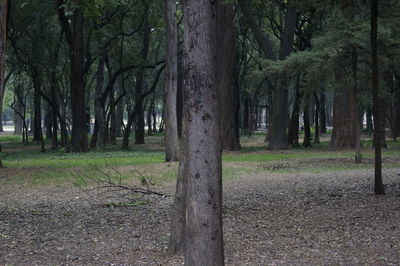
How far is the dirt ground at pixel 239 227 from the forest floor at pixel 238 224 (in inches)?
0.6

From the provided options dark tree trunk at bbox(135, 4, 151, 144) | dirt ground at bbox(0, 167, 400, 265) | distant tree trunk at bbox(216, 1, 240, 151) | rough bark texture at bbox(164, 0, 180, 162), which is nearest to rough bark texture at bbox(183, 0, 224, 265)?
dirt ground at bbox(0, 167, 400, 265)

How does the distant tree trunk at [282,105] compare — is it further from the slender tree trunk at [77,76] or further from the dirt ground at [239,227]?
the dirt ground at [239,227]

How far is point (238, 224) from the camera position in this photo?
976 cm

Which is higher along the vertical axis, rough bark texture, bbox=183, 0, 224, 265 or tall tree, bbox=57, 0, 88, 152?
tall tree, bbox=57, 0, 88, 152

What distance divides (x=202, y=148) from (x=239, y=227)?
4790 millimetres

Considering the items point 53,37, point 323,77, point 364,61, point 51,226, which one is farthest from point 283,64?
point 53,37

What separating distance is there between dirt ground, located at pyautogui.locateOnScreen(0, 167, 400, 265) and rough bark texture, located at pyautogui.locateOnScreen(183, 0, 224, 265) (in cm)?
246

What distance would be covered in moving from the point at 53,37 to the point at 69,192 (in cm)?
2088

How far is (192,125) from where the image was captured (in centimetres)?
501

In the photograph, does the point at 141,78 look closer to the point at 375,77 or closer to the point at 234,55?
the point at 234,55

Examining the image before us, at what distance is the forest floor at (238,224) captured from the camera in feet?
25.6

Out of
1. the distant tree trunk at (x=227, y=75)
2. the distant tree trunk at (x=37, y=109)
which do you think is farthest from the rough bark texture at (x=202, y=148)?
the distant tree trunk at (x=37, y=109)

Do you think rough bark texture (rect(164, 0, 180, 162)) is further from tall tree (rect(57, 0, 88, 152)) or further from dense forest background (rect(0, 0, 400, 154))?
tall tree (rect(57, 0, 88, 152))

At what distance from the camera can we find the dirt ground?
25.5ft
